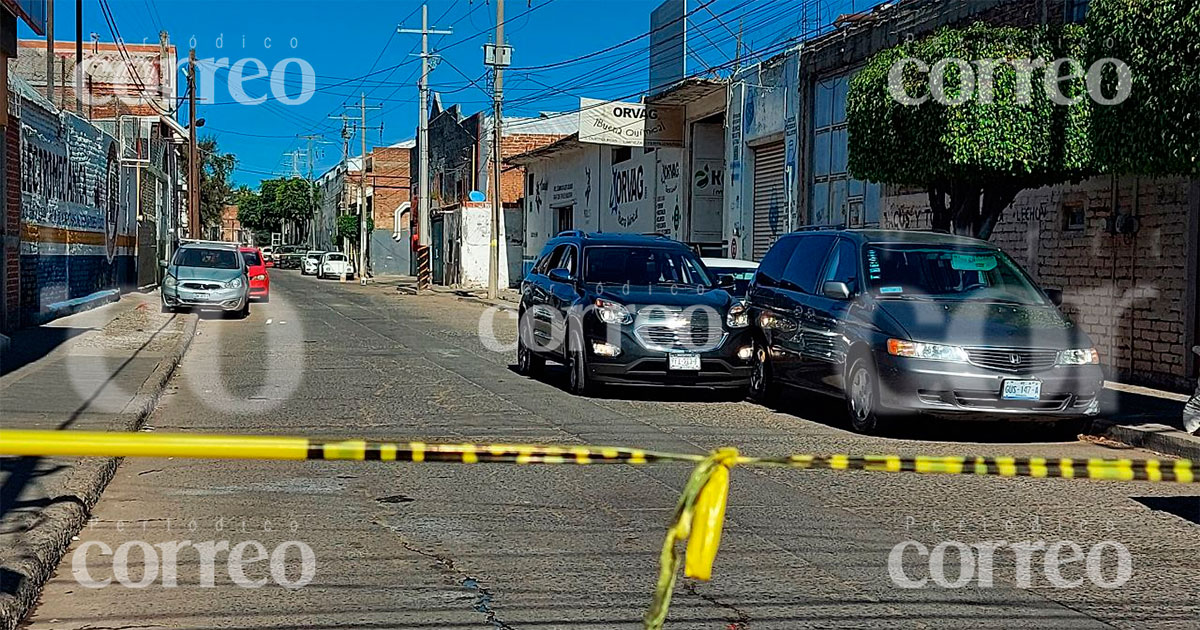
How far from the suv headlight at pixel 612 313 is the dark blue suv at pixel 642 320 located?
0.01 m

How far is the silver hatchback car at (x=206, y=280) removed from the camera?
1036 inches

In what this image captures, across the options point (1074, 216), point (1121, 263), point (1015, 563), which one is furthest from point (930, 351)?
point (1074, 216)

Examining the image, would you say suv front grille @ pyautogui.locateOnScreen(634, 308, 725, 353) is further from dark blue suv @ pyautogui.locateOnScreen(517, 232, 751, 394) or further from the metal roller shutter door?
the metal roller shutter door

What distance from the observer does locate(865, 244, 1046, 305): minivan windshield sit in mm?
11078

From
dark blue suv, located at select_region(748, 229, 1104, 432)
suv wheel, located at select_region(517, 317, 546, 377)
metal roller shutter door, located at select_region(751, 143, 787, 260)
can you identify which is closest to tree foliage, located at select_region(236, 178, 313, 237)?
metal roller shutter door, located at select_region(751, 143, 787, 260)

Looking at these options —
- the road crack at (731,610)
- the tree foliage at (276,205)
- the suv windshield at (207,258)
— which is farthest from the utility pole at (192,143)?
the tree foliage at (276,205)

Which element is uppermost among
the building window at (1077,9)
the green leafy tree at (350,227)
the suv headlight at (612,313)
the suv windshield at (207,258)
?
the building window at (1077,9)

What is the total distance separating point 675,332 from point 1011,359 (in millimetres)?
3563

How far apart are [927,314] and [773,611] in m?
5.71

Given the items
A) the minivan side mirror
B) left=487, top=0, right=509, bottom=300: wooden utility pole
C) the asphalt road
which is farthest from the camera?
left=487, top=0, right=509, bottom=300: wooden utility pole

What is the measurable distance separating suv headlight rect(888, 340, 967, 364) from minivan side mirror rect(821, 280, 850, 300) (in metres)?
0.98

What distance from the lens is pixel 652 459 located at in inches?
146

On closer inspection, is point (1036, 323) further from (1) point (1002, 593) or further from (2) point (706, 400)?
(1) point (1002, 593)

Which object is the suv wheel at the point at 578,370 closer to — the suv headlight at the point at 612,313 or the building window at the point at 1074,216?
the suv headlight at the point at 612,313
